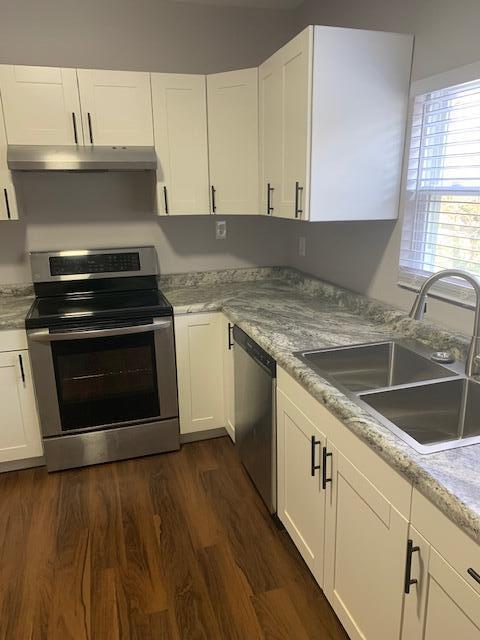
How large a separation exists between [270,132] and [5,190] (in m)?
1.42

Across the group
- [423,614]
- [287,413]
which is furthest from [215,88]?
[423,614]

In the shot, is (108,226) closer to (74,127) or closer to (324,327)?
(74,127)

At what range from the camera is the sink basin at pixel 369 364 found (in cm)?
180

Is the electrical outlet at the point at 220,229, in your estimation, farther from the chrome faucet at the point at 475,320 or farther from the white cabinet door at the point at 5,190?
the chrome faucet at the point at 475,320

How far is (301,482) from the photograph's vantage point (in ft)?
5.71

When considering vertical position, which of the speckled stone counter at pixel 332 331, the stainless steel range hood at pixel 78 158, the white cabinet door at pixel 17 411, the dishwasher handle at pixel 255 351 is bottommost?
the white cabinet door at pixel 17 411

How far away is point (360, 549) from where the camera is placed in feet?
4.40

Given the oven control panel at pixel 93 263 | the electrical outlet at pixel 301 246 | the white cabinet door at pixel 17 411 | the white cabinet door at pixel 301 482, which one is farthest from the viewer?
the electrical outlet at pixel 301 246

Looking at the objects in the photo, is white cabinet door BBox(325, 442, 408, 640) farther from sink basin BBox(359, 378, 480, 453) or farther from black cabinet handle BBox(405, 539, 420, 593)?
sink basin BBox(359, 378, 480, 453)

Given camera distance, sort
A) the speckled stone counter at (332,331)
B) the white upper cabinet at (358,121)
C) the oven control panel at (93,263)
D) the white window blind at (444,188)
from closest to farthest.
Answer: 1. the speckled stone counter at (332,331)
2. the white window blind at (444,188)
3. the white upper cabinet at (358,121)
4. the oven control panel at (93,263)

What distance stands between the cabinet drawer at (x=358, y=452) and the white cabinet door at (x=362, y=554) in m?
0.03

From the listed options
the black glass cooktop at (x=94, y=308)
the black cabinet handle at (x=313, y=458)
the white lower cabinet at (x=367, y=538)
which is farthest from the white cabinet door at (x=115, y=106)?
the black cabinet handle at (x=313, y=458)

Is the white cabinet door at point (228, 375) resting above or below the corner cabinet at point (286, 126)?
Answer: below

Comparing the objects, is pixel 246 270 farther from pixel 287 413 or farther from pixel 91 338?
pixel 287 413
